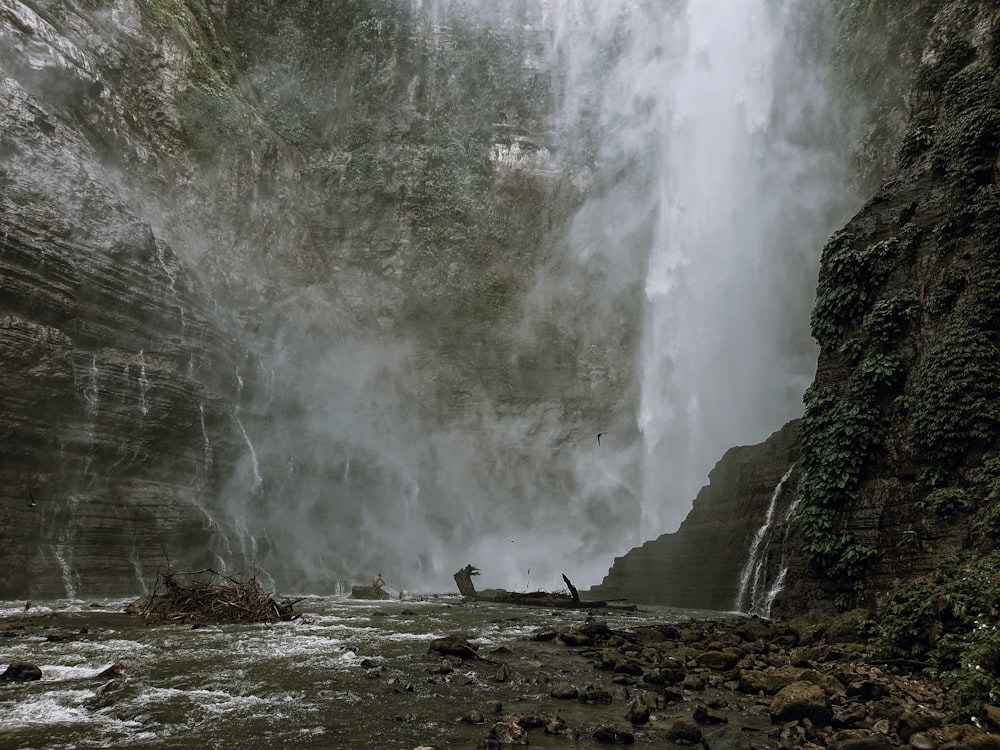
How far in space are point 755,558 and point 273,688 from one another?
16929mm

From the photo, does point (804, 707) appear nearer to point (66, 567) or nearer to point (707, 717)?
point (707, 717)

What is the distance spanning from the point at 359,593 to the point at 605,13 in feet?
156

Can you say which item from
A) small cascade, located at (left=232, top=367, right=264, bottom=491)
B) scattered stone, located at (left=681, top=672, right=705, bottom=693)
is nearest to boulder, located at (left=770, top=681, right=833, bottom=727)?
scattered stone, located at (left=681, top=672, right=705, bottom=693)

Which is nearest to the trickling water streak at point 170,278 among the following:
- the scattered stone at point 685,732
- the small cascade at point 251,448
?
the small cascade at point 251,448

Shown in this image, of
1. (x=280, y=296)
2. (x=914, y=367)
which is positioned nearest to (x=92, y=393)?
(x=280, y=296)

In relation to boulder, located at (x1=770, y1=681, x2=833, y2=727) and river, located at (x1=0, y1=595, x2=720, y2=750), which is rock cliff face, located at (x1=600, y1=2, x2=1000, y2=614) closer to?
boulder, located at (x1=770, y1=681, x2=833, y2=727)

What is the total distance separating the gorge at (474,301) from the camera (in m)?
15.2

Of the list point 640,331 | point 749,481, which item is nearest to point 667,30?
point 640,331

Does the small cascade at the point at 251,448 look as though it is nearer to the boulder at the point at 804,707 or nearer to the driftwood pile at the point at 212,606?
the driftwood pile at the point at 212,606

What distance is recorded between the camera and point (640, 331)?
145ft

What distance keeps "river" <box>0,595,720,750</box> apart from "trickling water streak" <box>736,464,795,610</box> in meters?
9.81

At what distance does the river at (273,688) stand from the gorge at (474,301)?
26.6 feet

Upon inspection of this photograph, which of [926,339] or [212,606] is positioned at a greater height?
[926,339]

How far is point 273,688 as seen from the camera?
24.3 ft
